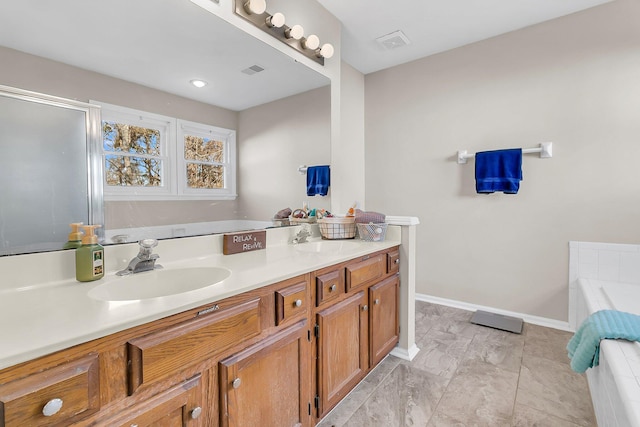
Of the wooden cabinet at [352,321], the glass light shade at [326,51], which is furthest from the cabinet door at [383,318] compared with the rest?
the glass light shade at [326,51]

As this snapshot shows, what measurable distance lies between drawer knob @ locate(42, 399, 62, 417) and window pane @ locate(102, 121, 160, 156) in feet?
2.86

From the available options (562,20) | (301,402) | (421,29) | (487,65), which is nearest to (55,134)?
(301,402)

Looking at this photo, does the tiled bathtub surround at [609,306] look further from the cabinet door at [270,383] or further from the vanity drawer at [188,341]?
the vanity drawer at [188,341]

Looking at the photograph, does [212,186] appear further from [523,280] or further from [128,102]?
[523,280]

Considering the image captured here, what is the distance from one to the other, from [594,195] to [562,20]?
1.41 m

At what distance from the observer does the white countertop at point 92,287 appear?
612 mm

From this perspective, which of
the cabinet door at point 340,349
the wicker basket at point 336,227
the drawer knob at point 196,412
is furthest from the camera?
the wicker basket at point 336,227

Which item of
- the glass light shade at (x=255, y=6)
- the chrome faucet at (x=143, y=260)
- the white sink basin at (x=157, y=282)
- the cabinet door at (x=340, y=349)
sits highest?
the glass light shade at (x=255, y=6)

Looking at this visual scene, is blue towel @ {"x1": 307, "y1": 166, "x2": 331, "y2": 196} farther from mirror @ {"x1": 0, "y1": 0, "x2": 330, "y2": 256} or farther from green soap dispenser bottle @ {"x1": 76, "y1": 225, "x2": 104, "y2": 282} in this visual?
green soap dispenser bottle @ {"x1": 76, "y1": 225, "x2": 104, "y2": 282}

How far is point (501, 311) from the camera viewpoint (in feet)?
8.73

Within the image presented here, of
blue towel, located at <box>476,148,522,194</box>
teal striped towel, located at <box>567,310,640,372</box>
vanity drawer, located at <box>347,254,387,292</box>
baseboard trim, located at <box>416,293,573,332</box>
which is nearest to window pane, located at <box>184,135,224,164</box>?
vanity drawer, located at <box>347,254,387,292</box>

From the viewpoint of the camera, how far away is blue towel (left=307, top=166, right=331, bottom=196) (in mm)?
2104

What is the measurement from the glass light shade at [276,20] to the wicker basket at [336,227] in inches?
48.0

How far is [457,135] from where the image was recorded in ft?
9.21
